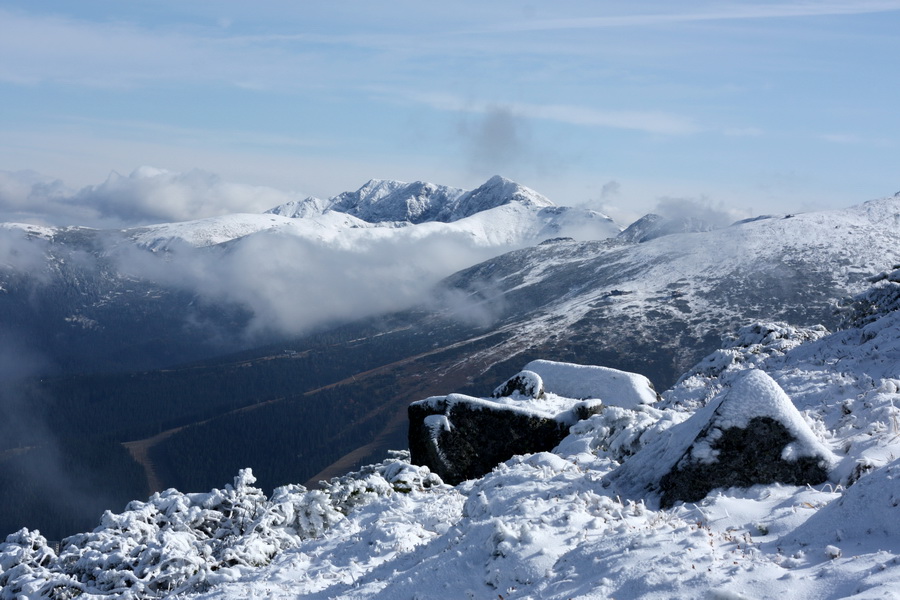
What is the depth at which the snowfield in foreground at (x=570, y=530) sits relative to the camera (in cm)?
941

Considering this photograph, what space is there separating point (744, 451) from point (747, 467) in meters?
0.32

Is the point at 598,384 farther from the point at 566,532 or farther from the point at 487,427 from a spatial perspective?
the point at 566,532

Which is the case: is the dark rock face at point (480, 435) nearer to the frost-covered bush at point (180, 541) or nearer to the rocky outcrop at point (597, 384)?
the rocky outcrop at point (597, 384)

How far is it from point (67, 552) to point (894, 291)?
125 feet

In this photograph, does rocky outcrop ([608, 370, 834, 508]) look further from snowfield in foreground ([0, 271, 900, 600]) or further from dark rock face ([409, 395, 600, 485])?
dark rock face ([409, 395, 600, 485])

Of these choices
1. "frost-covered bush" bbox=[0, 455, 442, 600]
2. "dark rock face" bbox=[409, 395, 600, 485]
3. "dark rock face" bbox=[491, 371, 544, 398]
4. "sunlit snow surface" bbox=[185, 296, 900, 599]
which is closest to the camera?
"sunlit snow surface" bbox=[185, 296, 900, 599]

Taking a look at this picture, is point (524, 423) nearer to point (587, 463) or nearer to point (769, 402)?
point (587, 463)

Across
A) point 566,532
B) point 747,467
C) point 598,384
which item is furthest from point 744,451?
point 598,384

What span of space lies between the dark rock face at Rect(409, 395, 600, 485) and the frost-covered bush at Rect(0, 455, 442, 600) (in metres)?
7.16

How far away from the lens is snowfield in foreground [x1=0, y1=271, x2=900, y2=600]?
30.9 ft

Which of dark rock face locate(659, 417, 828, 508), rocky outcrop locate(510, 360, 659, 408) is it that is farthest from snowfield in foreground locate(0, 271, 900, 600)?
rocky outcrop locate(510, 360, 659, 408)

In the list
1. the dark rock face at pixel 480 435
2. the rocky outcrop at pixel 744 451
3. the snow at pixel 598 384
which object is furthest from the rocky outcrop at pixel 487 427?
the rocky outcrop at pixel 744 451

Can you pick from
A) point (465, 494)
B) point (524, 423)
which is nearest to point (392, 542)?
point (465, 494)

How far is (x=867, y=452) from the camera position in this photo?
42.9 feet
